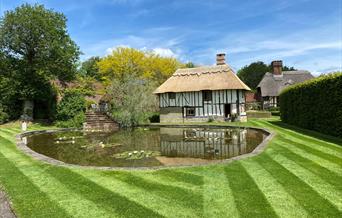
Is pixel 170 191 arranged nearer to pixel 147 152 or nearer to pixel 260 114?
pixel 147 152

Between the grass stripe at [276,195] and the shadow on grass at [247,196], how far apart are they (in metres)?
0.10

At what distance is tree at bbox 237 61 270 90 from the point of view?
6519 centimetres

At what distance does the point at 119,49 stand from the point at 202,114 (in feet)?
54.8

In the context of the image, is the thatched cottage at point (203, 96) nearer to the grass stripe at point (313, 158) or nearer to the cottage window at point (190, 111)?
the cottage window at point (190, 111)

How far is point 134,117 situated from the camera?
26.6 meters

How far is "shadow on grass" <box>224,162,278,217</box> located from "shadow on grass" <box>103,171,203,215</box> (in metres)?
0.74

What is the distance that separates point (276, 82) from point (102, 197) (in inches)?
1642

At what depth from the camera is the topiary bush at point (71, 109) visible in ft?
87.0

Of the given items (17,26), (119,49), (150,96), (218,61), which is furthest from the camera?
(119,49)

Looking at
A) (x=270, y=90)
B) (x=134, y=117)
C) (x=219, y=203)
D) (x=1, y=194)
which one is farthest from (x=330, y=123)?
(x=270, y=90)

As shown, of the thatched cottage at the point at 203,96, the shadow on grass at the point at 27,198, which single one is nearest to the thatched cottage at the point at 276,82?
the thatched cottage at the point at 203,96

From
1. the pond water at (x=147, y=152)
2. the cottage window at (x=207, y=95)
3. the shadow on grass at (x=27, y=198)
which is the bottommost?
Result: the pond water at (x=147, y=152)

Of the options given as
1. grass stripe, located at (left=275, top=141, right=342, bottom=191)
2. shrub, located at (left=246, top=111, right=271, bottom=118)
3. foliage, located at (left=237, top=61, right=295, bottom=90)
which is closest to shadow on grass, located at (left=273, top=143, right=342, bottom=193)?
grass stripe, located at (left=275, top=141, right=342, bottom=191)

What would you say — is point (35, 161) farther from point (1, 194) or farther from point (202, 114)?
point (202, 114)
